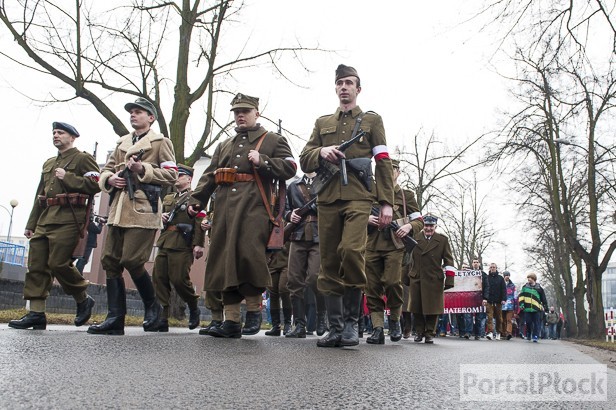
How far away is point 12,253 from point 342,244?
2362cm

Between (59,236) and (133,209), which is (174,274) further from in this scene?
(133,209)

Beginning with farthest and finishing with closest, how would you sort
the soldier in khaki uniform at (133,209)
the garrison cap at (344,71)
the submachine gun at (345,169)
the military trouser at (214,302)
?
the military trouser at (214,302) → the soldier in khaki uniform at (133,209) → the garrison cap at (344,71) → the submachine gun at (345,169)

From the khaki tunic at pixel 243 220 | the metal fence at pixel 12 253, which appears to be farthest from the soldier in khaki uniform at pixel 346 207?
the metal fence at pixel 12 253

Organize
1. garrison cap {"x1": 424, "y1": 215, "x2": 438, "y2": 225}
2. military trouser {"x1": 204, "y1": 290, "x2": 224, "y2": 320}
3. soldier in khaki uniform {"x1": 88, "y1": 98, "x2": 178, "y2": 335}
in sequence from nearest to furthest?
soldier in khaki uniform {"x1": 88, "y1": 98, "x2": 178, "y2": 335} < military trouser {"x1": 204, "y1": 290, "x2": 224, "y2": 320} < garrison cap {"x1": 424, "y1": 215, "x2": 438, "y2": 225}

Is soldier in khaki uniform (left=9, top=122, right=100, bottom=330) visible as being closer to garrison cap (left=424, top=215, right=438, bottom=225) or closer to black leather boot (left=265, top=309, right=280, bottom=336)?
black leather boot (left=265, top=309, right=280, bottom=336)

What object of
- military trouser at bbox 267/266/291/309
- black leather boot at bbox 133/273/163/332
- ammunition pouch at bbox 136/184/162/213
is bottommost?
black leather boot at bbox 133/273/163/332

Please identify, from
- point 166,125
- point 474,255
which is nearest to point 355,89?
point 166,125

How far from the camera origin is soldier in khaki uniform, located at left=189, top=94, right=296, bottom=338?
18.6 feet

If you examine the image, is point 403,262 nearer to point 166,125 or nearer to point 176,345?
point 176,345

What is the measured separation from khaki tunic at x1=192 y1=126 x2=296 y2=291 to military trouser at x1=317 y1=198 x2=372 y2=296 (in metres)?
0.55

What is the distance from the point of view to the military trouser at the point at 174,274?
8.41 m

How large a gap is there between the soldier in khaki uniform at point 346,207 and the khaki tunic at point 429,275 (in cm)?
424

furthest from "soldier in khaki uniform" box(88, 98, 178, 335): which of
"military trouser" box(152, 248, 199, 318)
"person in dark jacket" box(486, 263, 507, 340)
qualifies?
"person in dark jacket" box(486, 263, 507, 340)

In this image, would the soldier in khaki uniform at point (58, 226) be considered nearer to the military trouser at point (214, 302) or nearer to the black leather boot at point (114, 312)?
the black leather boot at point (114, 312)
